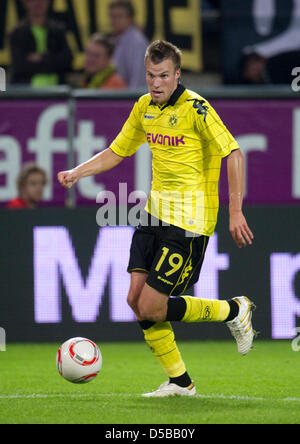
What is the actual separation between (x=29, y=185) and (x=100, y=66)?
1878 mm

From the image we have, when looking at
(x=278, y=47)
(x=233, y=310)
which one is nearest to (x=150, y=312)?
(x=233, y=310)

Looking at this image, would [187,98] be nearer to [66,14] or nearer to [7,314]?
[7,314]

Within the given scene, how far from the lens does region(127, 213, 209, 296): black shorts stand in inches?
233

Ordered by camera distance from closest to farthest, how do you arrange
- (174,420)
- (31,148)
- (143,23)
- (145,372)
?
(174,420), (145,372), (31,148), (143,23)

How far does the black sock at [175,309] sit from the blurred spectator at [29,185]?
4006mm

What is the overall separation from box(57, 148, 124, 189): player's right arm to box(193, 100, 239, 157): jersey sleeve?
771mm

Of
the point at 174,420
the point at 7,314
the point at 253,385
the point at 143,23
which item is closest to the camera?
the point at 174,420

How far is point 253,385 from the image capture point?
6.64 m

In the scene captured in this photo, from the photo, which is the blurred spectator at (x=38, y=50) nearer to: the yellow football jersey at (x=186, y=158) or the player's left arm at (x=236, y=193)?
the yellow football jersey at (x=186, y=158)

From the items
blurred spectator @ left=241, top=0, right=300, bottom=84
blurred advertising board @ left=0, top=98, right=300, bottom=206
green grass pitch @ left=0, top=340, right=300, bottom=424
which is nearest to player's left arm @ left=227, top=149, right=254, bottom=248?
green grass pitch @ left=0, top=340, right=300, bottom=424

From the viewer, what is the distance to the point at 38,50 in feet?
36.8

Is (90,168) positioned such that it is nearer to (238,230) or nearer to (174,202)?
(174,202)

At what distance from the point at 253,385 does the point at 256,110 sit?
14.6 ft

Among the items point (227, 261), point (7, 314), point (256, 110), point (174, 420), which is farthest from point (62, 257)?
point (174, 420)
